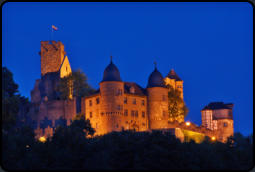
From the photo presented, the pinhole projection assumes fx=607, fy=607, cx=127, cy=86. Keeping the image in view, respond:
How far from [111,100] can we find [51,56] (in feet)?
102

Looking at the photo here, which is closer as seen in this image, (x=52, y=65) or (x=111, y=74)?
(x=111, y=74)

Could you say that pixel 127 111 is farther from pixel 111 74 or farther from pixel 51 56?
pixel 51 56

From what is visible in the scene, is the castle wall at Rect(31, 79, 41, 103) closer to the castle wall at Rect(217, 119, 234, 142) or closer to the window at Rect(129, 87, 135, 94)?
the window at Rect(129, 87, 135, 94)

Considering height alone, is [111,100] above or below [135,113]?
above

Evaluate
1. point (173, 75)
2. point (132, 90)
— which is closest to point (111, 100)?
point (132, 90)

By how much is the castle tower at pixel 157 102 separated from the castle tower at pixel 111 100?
5.92m

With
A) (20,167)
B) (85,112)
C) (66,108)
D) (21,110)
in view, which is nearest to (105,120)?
(85,112)

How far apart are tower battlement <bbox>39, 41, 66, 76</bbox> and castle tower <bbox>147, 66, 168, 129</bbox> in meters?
26.8

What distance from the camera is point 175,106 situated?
104m

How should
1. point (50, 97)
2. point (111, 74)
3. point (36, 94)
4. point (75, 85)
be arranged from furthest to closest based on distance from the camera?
point (36, 94), point (50, 97), point (75, 85), point (111, 74)

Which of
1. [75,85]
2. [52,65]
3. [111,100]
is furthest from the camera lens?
[52,65]

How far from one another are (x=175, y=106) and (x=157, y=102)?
302 inches

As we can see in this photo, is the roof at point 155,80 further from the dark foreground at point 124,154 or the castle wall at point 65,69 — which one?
the dark foreground at point 124,154

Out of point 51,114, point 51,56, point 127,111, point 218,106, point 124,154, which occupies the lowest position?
point 124,154
